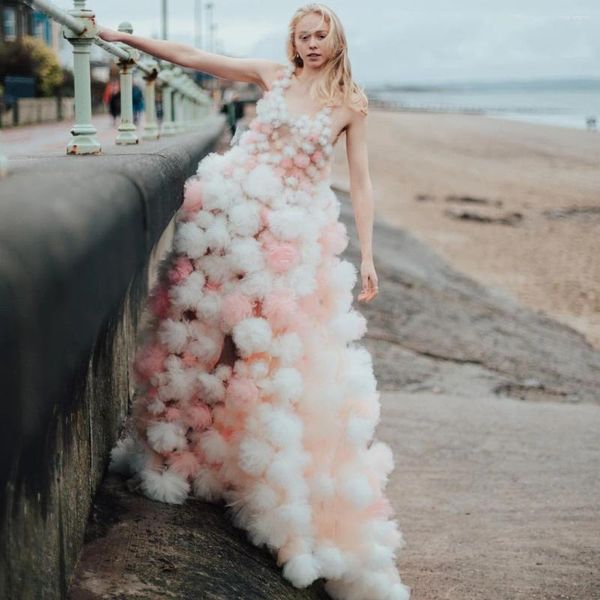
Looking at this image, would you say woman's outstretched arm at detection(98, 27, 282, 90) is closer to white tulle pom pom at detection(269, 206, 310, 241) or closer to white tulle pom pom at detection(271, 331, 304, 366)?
white tulle pom pom at detection(269, 206, 310, 241)

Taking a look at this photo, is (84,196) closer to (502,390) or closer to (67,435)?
(67,435)

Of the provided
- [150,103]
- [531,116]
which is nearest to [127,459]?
[150,103]

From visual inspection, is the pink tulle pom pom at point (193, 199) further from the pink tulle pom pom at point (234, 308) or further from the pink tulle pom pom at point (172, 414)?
the pink tulle pom pom at point (172, 414)

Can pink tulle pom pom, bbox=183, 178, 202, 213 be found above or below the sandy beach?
above

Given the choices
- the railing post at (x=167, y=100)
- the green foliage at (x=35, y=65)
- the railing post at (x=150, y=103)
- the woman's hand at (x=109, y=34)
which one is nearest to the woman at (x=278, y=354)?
the woman's hand at (x=109, y=34)

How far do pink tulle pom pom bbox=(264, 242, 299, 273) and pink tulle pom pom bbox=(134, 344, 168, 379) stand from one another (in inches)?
19.4

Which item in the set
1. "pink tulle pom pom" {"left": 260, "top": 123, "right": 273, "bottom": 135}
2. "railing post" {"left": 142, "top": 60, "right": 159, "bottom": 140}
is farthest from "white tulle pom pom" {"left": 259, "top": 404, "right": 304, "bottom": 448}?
"railing post" {"left": 142, "top": 60, "right": 159, "bottom": 140}

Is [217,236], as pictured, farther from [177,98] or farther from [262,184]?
[177,98]

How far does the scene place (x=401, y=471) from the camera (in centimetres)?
604

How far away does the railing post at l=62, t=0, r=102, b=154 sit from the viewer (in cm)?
426

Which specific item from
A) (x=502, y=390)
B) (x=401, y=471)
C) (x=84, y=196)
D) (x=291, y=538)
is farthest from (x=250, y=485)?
(x=502, y=390)

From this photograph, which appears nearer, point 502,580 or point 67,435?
point 67,435

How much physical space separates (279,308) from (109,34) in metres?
1.40

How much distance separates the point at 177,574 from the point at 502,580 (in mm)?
2086
